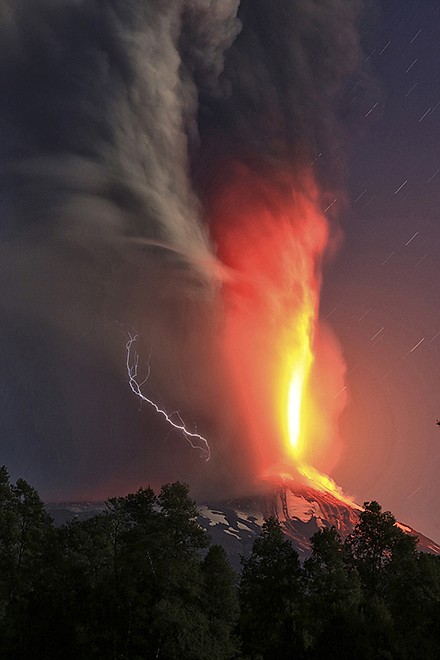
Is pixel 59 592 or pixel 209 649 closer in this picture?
pixel 209 649

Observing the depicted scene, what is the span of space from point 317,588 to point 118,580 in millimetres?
15250

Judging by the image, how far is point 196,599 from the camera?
135ft

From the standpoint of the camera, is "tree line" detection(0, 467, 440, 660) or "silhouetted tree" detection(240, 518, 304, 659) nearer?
"tree line" detection(0, 467, 440, 660)

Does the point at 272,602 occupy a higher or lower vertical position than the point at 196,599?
higher

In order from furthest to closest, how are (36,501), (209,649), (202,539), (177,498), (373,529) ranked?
(36,501), (373,529), (177,498), (202,539), (209,649)

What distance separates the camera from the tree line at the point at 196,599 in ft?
128

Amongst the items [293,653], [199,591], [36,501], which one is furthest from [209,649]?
[36,501]

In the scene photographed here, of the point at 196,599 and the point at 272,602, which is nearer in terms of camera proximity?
the point at 196,599

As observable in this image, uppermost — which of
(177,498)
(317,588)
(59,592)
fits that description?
(177,498)

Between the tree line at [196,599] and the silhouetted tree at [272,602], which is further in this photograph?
the silhouetted tree at [272,602]

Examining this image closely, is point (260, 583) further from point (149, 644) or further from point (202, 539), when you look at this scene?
point (149, 644)

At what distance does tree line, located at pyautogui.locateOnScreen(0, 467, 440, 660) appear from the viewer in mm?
38969

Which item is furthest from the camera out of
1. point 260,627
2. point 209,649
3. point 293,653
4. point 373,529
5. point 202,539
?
point 373,529

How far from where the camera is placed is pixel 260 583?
46.8m
